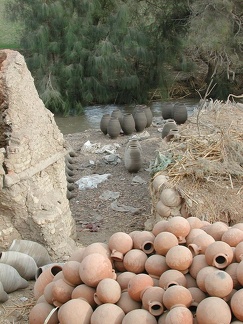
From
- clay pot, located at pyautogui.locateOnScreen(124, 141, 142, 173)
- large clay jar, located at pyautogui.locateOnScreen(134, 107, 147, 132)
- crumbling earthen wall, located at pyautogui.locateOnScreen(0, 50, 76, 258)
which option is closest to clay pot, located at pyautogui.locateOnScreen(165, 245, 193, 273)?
crumbling earthen wall, located at pyautogui.locateOnScreen(0, 50, 76, 258)

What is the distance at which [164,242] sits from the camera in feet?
11.1

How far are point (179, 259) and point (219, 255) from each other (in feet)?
0.81

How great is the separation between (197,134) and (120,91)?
11965mm

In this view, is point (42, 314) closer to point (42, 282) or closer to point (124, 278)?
point (42, 282)

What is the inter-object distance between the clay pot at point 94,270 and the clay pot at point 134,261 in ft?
0.47

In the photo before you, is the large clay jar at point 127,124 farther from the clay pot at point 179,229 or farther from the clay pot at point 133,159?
the clay pot at point 179,229

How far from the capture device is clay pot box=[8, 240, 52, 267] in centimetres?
511

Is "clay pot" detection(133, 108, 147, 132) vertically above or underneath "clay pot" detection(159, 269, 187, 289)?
underneath

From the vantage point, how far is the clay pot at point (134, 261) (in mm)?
3396

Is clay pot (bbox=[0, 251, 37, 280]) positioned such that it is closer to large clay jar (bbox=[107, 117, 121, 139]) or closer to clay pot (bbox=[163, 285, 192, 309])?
clay pot (bbox=[163, 285, 192, 309])

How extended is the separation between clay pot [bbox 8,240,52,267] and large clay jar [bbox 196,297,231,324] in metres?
2.56

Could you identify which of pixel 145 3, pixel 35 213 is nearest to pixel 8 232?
pixel 35 213

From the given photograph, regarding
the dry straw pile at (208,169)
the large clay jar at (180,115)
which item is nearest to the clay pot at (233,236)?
the dry straw pile at (208,169)

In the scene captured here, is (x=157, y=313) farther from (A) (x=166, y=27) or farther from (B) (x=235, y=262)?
(A) (x=166, y=27)
